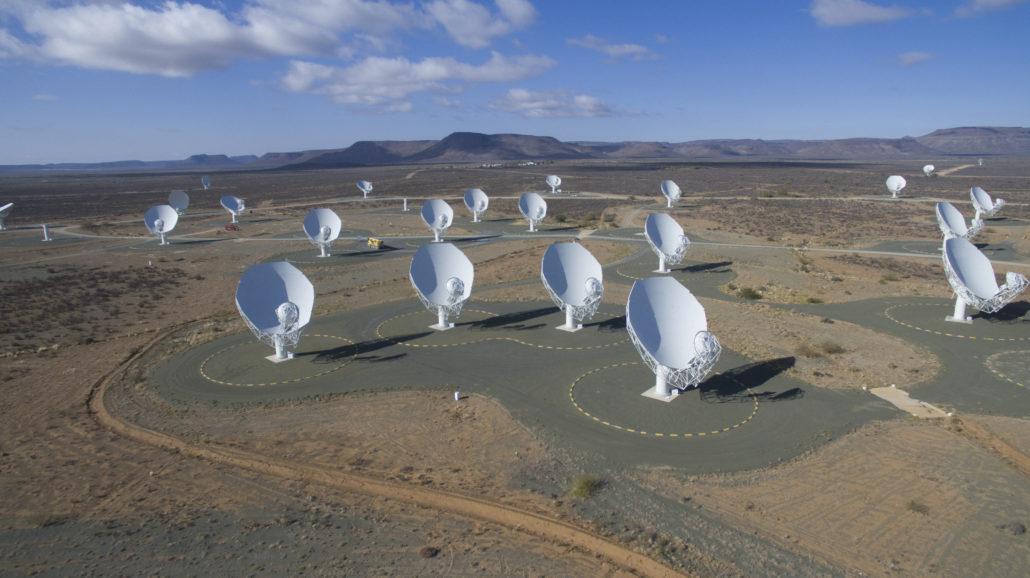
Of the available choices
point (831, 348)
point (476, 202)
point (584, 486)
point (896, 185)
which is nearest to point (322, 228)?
point (476, 202)

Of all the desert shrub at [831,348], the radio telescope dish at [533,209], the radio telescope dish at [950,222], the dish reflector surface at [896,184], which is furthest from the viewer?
the dish reflector surface at [896,184]

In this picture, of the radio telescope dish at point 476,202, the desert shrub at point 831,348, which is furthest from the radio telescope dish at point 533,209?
the desert shrub at point 831,348

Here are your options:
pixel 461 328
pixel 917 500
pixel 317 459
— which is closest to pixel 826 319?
pixel 917 500

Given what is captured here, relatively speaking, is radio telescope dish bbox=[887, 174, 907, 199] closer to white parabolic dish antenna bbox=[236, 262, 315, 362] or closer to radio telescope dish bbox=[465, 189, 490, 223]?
radio telescope dish bbox=[465, 189, 490, 223]

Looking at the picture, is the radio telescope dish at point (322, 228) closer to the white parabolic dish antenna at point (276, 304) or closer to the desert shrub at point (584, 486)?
the white parabolic dish antenna at point (276, 304)

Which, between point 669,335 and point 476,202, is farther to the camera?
point 476,202

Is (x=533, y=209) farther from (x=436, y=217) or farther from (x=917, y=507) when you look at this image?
(x=917, y=507)
